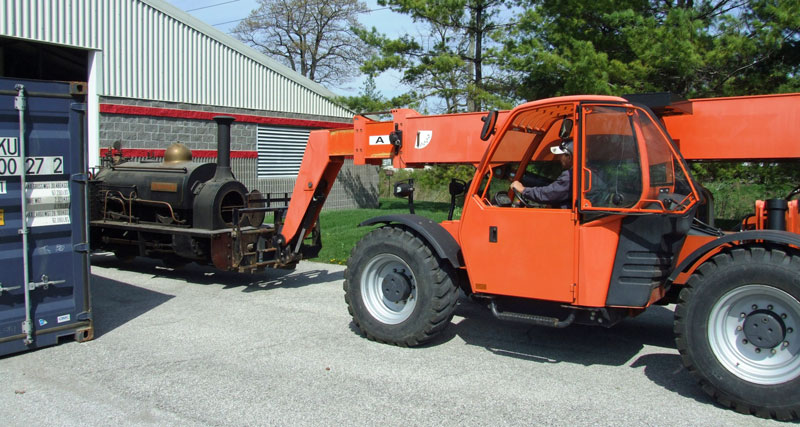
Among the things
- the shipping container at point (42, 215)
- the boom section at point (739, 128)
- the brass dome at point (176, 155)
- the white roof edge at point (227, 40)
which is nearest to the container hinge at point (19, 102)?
the shipping container at point (42, 215)

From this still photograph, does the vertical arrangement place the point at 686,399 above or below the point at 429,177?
below

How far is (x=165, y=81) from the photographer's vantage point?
55.8ft

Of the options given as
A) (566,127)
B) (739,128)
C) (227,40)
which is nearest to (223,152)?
(566,127)

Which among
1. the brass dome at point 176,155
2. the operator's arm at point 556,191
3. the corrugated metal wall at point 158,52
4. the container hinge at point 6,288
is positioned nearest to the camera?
the operator's arm at point 556,191

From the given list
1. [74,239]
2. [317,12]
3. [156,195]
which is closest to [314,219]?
[156,195]

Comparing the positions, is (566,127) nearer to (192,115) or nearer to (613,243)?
(613,243)

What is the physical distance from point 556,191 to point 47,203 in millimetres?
4704

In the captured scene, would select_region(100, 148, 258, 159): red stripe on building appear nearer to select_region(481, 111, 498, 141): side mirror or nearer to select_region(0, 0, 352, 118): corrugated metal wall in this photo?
select_region(0, 0, 352, 118): corrugated metal wall

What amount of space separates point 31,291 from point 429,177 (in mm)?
19130

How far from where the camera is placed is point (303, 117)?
20609mm

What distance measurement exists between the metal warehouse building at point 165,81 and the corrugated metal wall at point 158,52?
0.08 feet

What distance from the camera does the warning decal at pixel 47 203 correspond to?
6066 mm

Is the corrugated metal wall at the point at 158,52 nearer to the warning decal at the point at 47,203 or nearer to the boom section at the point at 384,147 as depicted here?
the boom section at the point at 384,147

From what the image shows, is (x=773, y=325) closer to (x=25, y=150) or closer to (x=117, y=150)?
(x=25, y=150)
